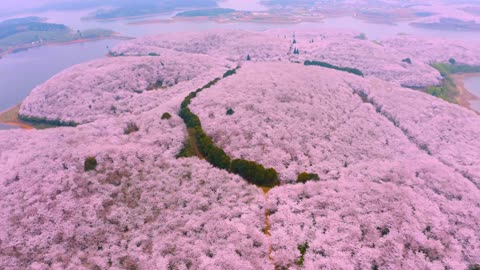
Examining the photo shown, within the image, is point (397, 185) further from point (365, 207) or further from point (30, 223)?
point (30, 223)

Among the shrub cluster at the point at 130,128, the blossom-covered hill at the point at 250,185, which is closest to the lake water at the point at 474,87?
the blossom-covered hill at the point at 250,185

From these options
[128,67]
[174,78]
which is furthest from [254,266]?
[128,67]

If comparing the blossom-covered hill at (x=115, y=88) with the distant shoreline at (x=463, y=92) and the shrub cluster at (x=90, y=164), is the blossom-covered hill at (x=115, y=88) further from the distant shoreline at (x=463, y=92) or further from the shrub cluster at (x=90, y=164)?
the distant shoreline at (x=463, y=92)

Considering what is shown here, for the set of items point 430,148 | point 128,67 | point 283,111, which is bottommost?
point 430,148

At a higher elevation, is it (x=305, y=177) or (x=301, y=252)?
(x=305, y=177)

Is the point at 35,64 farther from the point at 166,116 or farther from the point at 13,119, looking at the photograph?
the point at 166,116

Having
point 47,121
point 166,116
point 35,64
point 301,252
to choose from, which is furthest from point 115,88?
point 35,64
